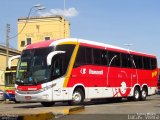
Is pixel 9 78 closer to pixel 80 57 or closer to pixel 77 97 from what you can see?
pixel 77 97

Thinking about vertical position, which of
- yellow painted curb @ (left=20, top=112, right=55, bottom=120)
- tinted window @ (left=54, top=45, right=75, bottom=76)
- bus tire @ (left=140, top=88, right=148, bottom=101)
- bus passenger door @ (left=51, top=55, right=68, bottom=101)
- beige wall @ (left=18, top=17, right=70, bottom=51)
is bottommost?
yellow painted curb @ (left=20, top=112, right=55, bottom=120)

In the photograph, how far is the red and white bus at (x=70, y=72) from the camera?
71.7 ft

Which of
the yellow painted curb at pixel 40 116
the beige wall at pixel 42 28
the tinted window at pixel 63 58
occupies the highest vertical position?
the beige wall at pixel 42 28

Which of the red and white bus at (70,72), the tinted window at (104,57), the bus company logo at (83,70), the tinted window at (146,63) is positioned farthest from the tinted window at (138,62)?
the bus company logo at (83,70)

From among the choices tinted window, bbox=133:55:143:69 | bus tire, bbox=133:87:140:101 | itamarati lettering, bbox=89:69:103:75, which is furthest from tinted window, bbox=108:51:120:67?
bus tire, bbox=133:87:140:101

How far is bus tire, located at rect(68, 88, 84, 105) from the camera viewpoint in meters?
23.2

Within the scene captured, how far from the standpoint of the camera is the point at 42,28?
76.5 m

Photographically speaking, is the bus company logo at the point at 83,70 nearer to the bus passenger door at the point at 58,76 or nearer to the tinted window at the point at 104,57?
the bus passenger door at the point at 58,76

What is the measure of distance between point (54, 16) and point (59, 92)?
53971 mm

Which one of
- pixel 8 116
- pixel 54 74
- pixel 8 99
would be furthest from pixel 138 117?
pixel 8 99

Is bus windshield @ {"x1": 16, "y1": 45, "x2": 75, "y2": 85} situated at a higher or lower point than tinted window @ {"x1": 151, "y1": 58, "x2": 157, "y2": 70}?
lower

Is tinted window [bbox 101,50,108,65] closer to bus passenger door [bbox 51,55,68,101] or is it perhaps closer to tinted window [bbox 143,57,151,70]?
bus passenger door [bbox 51,55,68,101]

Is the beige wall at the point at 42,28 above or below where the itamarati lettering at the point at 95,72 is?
above

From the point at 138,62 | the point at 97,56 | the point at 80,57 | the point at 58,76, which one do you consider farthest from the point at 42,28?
the point at 58,76
